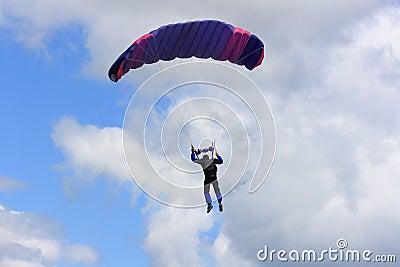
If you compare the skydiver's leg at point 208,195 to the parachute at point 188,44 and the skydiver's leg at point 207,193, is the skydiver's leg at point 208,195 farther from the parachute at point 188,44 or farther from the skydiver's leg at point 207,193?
the parachute at point 188,44

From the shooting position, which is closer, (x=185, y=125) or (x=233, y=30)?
(x=185, y=125)

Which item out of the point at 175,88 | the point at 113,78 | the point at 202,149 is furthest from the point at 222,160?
the point at 113,78

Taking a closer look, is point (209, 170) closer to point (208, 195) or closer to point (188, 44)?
point (208, 195)

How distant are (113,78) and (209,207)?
8.26 meters

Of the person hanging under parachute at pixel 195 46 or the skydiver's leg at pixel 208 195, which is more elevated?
the person hanging under parachute at pixel 195 46

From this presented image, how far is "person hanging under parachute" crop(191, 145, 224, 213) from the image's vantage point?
4416 centimetres

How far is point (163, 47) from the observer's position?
45.8 metres

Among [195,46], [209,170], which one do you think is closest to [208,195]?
[209,170]

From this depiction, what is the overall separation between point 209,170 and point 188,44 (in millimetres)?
6552

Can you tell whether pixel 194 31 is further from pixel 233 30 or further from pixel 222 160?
pixel 222 160

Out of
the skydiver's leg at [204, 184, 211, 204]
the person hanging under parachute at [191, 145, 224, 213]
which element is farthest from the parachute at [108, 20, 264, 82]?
the skydiver's leg at [204, 184, 211, 204]

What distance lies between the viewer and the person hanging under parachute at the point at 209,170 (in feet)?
145

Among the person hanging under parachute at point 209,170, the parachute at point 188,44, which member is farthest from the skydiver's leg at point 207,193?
the parachute at point 188,44

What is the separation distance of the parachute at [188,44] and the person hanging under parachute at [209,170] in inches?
210
